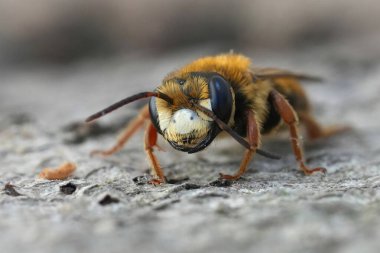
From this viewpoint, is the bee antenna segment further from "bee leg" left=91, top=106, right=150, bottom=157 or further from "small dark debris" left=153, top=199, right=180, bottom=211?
"bee leg" left=91, top=106, right=150, bottom=157

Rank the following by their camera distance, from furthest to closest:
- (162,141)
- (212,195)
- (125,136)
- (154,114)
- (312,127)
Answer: (162,141)
(312,127)
(125,136)
(154,114)
(212,195)

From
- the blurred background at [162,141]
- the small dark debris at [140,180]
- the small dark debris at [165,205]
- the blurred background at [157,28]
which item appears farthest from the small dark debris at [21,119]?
the blurred background at [157,28]

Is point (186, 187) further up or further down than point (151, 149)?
further down

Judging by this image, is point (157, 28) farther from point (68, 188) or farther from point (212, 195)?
point (212, 195)

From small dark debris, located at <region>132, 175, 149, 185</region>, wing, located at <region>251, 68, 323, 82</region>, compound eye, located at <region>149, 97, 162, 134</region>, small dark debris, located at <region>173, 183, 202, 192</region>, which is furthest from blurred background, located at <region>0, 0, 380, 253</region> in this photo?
wing, located at <region>251, 68, 323, 82</region>

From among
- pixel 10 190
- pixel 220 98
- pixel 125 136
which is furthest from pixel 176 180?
pixel 10 190

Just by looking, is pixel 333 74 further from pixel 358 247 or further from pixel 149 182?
pixel 358 247

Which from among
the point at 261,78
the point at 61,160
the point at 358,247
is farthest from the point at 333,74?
the point at 358,247
